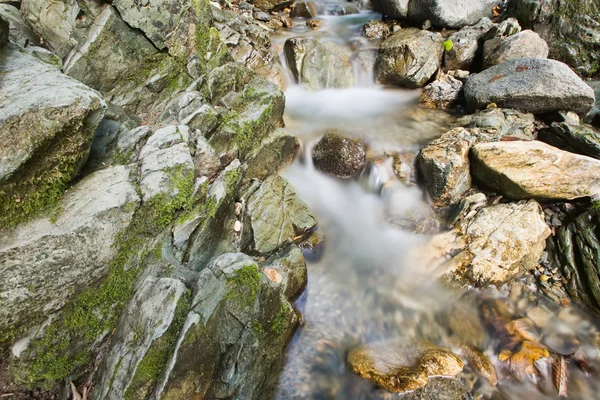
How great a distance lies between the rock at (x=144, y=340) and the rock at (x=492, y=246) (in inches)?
189

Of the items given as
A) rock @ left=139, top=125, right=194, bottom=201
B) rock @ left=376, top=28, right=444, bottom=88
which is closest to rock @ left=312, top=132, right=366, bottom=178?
rock @ left=139, top=125, right=194, bottom=201

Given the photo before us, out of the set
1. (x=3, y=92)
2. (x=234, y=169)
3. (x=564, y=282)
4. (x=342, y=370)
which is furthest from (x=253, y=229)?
(x=564, y=282)

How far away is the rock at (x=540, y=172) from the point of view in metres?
6.28

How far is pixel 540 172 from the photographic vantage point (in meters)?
6.42

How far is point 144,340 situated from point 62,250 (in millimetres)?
1513

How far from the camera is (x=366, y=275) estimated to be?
658cm

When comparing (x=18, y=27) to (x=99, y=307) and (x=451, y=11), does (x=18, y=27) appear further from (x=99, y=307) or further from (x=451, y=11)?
(x=451, y=11)

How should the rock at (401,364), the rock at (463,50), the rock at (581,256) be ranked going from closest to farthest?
the rock at (401,364) → the rock at (581,256) → the rock at (463,50)

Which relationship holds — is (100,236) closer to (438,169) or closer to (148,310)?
(148,310)

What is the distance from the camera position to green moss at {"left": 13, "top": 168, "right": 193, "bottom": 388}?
13.3ft

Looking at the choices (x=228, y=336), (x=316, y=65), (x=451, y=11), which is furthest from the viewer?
(x=451, y=11)

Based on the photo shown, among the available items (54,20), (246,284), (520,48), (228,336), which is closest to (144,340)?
(228,336)

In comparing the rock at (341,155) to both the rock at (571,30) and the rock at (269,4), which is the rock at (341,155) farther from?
the rock at (269,4)

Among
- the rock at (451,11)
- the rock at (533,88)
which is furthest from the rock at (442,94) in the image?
the rock at (451,11)
